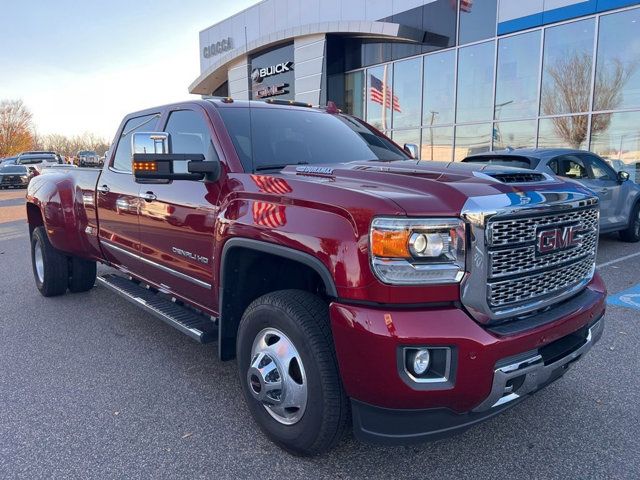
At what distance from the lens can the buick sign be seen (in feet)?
76.9

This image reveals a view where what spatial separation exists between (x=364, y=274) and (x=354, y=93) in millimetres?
19518

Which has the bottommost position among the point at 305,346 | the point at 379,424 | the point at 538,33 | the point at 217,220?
the point at 379,424

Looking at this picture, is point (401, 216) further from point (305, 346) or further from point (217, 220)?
point (217, 220)

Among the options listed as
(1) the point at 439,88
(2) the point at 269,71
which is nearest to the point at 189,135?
(1) the point at 439,88

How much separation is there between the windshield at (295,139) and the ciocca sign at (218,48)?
2651cm

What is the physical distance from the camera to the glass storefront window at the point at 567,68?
13.0m

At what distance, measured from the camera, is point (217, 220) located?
2.98 m

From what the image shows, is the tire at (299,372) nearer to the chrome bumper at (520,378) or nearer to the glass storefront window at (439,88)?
the chrome bumper at (520,378)

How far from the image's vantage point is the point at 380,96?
63.2 ft

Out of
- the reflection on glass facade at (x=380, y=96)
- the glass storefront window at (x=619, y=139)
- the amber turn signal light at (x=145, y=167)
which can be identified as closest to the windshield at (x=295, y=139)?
the amber turn signal light at (x=145, y=167)

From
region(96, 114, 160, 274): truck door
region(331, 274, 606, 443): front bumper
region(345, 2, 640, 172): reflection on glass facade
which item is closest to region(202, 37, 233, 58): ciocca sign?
region(345, 2, 640, 172): reflection on glass facade

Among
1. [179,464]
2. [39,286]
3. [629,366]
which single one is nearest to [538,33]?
[629,366]

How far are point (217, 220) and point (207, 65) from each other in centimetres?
3075

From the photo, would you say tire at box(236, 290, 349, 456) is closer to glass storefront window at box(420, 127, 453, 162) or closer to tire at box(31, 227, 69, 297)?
tire at box(31, 227, 69, 297)
